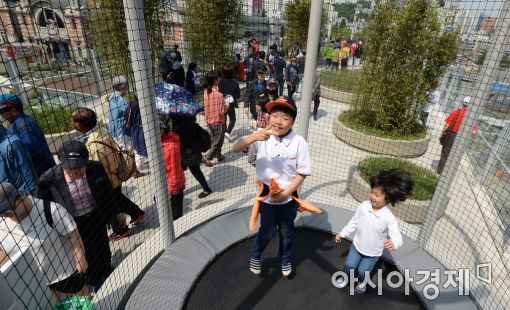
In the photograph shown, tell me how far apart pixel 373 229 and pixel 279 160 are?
0.81 meters

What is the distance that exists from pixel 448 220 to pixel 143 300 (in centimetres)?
322

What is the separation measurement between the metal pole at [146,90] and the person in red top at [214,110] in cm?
221

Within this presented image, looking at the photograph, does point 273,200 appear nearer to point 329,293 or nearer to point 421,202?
point 329,293

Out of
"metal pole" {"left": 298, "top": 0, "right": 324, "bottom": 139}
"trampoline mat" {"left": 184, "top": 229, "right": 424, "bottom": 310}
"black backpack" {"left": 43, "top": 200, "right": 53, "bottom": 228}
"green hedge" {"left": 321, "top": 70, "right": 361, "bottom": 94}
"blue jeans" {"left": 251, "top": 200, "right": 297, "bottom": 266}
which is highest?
"metal pole" {"left": 298, "top": 0, "right": 324, "bottom": 139}

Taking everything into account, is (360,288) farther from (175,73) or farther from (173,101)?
(175,73)

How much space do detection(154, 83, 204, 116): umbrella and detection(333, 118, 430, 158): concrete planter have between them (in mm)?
3793

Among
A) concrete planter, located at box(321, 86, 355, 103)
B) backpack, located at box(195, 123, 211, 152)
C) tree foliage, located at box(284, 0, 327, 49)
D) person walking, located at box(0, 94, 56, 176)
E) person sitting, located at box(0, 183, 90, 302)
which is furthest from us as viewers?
tree foliage, located at box(284, 0, 327, 49)

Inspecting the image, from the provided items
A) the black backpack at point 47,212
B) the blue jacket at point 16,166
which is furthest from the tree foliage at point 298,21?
the black backpack at point 47,212

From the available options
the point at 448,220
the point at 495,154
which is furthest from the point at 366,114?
the point at 448,220

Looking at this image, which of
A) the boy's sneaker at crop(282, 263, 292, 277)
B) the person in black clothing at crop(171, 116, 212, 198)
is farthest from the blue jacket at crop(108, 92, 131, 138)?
the boy's sneaker at crop(282, 263, 292, 277)

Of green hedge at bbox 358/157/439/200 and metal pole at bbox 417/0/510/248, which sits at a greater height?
metal pole at bbox 417/0/510/248

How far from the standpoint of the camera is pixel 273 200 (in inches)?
78.7

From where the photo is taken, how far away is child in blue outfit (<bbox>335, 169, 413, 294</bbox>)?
1.89m

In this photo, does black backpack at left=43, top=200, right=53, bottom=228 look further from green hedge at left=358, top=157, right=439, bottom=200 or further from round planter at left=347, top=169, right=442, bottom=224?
green hedge at left=358, top=157, right=439, bottom=200
